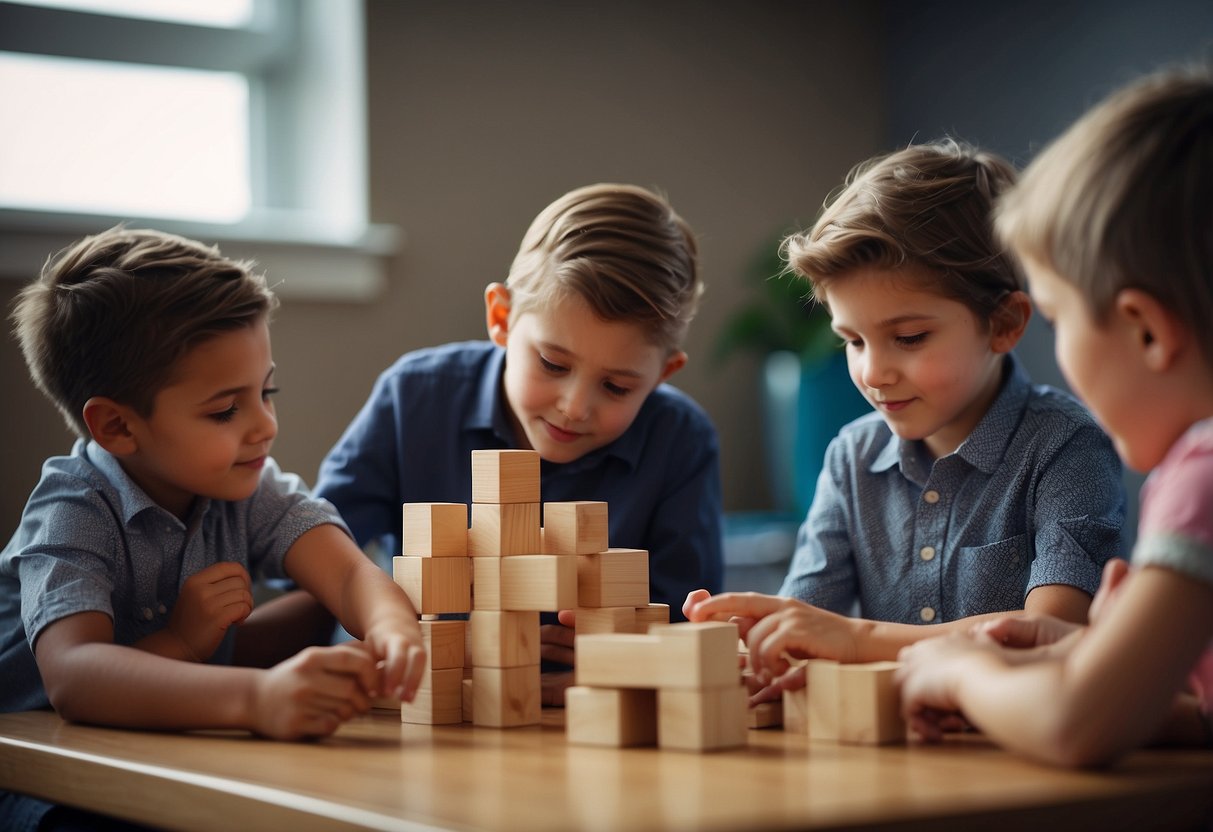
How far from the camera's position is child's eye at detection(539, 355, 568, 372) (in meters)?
1.71

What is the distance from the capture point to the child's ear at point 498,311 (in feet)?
6.03

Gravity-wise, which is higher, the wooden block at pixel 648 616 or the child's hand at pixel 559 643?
the wooden block at pixel 648 616

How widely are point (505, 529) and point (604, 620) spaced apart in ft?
0.43

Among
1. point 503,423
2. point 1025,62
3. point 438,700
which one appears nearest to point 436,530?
point 438,700

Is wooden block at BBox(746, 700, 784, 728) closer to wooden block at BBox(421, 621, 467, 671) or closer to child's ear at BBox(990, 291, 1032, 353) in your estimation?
wooden block at BBox(421, 621, 467, 671)

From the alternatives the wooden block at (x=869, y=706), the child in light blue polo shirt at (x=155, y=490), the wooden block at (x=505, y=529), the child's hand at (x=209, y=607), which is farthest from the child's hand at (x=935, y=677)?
the child's hand at (x=209, y=607)

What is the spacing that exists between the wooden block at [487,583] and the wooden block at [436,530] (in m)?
0.03

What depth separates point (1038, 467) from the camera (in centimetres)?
156

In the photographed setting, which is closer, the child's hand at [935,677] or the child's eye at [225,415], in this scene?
the child's hand at [935,677]

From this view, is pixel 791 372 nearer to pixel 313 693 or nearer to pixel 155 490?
pixel 155 490

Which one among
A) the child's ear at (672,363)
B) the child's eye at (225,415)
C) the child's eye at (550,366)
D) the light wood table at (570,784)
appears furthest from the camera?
the child's ear at (672,363)

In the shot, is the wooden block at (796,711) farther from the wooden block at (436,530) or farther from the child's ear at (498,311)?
the child's ear at (498,311)

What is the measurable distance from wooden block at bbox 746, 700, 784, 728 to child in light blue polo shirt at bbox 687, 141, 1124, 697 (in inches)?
11.8

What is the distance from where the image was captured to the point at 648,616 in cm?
131
